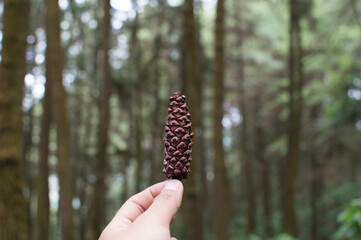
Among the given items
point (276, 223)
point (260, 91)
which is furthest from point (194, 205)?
point (276, 223)

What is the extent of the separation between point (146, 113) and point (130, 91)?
582 cm

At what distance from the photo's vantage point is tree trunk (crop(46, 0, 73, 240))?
6.62 metres

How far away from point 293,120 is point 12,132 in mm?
8068

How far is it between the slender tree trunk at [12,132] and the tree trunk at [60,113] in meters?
1.22

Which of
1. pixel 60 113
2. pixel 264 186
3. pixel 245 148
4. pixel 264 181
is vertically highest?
pixel 60 113

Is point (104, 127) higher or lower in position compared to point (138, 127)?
higher

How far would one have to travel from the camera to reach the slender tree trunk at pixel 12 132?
4.80 metres

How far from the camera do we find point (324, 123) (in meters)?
15.1

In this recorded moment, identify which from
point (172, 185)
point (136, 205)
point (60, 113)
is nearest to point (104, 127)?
point (60, 113)

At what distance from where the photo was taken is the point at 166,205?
6.47 ft

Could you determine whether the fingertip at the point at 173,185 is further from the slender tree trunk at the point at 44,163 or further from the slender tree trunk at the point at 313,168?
the slender tree trunk at the point at 313,168

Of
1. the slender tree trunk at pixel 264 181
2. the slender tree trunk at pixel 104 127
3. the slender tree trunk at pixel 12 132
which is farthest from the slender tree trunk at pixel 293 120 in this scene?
the slender tree trunk at pixel 264 181

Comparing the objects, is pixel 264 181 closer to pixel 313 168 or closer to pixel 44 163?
pixel 313 168

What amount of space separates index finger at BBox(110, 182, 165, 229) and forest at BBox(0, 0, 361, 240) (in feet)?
10.4
